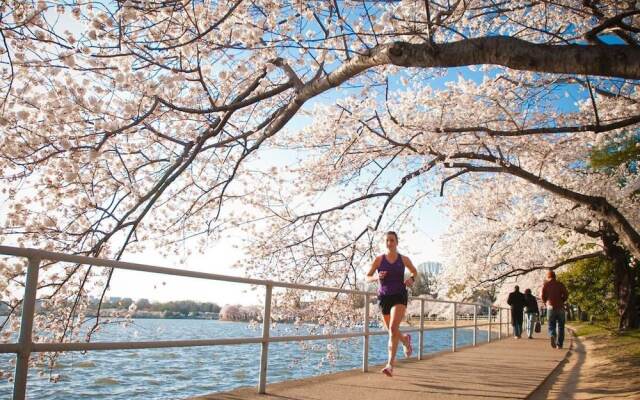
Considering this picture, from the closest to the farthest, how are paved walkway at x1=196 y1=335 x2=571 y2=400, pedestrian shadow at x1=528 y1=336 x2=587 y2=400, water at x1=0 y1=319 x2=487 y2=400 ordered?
paved walkway at x1=196 y1=335 x2=571 y2=400
pedestrian shadow at x1=528 y1=336 x2=587 y2=400
water at x1=0 y1=319 x2=487 y2=400

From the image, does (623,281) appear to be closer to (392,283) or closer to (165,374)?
(165,374)

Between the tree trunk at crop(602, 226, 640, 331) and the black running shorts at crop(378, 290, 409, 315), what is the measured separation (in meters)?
14.5

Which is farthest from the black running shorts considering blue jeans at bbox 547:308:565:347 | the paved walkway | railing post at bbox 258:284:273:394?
blue jeans at bbox 547:308:565:347

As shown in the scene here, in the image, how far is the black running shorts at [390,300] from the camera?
6379 mm

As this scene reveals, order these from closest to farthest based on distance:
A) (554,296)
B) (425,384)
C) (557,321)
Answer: (425,384) → (554,296) → (557,321)

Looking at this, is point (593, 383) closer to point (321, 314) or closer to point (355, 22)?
point (321, 314)

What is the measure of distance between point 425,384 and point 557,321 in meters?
8.61

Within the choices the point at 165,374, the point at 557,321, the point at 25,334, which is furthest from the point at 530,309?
the point at 25,334

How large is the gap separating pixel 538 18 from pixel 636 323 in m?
15.9

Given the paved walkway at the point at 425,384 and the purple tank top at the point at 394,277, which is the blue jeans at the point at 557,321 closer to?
the paved walkway at the point at 425,384

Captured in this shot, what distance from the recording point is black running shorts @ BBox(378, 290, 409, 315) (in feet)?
20.9

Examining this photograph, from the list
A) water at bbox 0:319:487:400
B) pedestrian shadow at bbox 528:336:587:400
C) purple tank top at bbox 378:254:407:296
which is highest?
purple tank top at bbox 378:254:407:296

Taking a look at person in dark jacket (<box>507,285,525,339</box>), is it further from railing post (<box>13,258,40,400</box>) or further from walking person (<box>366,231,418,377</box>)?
railing post (<box>13,258,40,400</box>)

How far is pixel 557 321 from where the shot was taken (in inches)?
514
